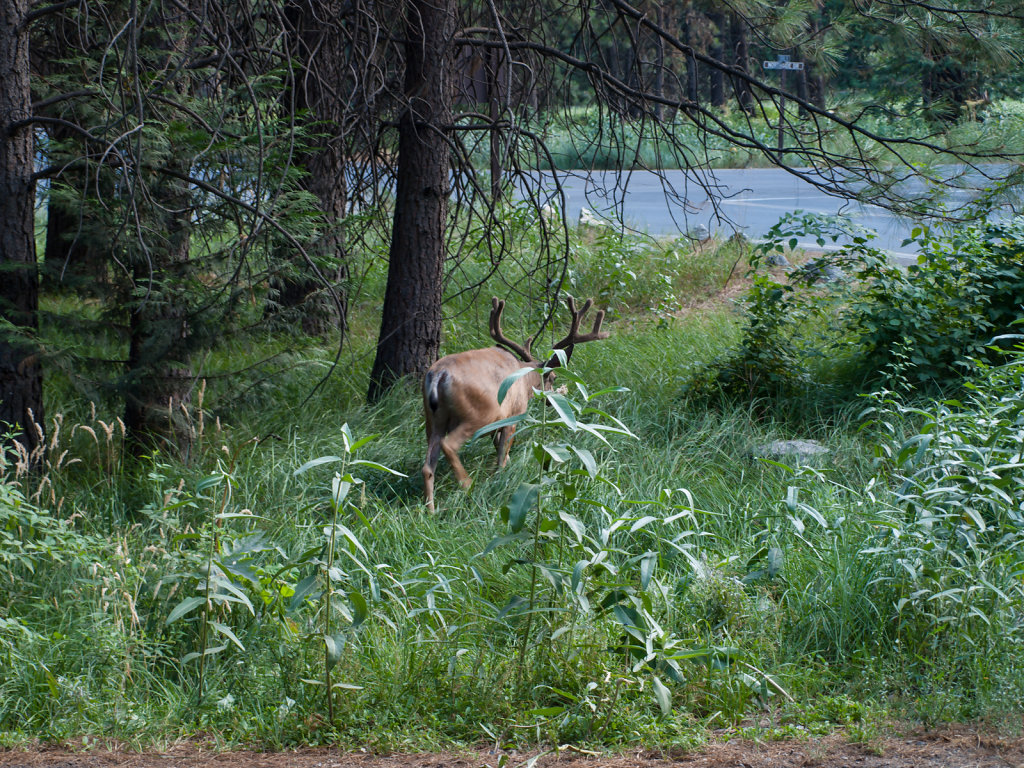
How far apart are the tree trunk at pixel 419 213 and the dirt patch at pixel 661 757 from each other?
4198mm

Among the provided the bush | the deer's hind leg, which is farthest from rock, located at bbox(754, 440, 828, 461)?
the deer's hind leg

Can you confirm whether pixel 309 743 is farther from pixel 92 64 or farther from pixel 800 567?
pixel 92 64

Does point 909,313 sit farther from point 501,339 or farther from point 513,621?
point 513,621

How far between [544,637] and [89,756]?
5.68 ft

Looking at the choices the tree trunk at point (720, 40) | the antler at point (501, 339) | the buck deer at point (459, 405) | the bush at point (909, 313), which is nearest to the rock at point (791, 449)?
the bush at point (909, 313)

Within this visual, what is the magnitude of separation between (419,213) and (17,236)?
9.46 feet

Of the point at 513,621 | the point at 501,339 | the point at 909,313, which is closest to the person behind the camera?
the point at 513,621

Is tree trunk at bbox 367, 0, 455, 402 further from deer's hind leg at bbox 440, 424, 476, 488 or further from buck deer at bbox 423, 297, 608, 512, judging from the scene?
deer's hind leg at bbox 440, 424, 476, 488

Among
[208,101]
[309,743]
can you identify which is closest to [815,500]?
[309,743]

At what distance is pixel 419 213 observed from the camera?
25.1 feet

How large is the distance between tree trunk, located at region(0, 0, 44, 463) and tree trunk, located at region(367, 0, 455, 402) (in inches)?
96.8

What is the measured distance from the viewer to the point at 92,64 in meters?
5.99

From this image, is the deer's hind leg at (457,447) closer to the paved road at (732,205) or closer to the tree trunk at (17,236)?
the tree trunk at (17,236)

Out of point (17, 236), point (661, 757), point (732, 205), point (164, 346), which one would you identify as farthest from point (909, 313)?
point (732, 205)
